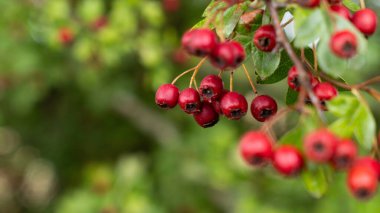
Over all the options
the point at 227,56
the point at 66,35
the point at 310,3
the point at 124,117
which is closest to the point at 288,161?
the point at 227,56

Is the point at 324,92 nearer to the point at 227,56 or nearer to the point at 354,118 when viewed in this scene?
the point at 354,118

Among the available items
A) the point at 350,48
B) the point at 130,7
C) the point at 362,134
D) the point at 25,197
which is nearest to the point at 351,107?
the point at 362,134

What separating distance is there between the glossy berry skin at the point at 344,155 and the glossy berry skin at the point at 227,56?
346 mm

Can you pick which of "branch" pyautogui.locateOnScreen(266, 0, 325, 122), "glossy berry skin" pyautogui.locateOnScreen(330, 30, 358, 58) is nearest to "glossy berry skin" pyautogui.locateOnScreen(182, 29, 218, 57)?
"branch" pyautogui.locateOnScreen(266, 0, 325, 122)

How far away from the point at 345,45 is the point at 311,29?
114 mm

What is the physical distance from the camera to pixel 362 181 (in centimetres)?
105

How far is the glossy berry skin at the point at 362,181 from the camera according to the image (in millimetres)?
1052

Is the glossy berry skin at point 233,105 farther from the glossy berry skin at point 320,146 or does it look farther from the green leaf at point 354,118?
the glossy berry skin at point 320,146

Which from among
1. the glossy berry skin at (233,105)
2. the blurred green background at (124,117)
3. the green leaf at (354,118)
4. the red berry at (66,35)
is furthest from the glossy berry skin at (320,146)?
the red berry at (66,35)

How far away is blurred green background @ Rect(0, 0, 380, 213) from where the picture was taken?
13.7 feet

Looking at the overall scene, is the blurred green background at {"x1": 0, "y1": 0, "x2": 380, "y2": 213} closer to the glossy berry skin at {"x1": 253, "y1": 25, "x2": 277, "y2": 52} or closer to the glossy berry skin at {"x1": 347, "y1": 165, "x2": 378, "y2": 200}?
the glossy berry skin at {"x1": 253, "y1": 25, "x2": 277, "y2": 52}

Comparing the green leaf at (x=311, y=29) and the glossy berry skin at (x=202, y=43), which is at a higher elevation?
the glossy berry skin at (x=202, y=43)

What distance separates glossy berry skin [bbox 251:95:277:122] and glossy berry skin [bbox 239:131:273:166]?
37cm

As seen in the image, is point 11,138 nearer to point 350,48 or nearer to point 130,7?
point 130,7
